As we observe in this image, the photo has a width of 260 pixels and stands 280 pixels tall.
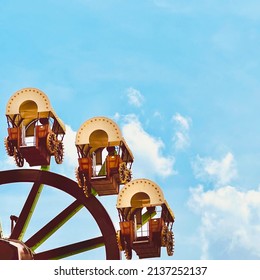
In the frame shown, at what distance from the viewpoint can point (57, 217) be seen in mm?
24891

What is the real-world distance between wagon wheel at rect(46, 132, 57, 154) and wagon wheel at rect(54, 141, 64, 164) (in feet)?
0.45

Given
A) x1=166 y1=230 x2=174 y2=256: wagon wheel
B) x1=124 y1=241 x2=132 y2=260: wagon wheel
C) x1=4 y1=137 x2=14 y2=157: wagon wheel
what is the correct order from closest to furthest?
x1=124 y1=241 x2=132 y2=260: wagon wheel → x1=166 y1=230 x2=174 y2=256: wagon wheel → x1=4 y1=137 x2=14 y2=157: wagon wheel

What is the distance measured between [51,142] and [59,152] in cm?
57

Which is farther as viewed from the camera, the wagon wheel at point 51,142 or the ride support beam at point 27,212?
the ride support beam at point 27,212

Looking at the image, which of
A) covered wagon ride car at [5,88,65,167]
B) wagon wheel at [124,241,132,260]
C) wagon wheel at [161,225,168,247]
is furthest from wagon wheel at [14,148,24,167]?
wagon wheel at [161,225,168,247]

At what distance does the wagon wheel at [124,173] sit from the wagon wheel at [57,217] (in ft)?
3.00

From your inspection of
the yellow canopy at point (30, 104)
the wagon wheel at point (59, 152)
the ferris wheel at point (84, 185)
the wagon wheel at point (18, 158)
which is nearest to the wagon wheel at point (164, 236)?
the ferris wheel at point (84, 185)

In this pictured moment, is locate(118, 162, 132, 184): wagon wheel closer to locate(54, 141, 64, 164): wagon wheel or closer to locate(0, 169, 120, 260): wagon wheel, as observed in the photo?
locate(0, 169, 120, 260): wagon wheel

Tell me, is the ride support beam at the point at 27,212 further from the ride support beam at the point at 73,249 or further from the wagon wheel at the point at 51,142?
the ride support beam at the point at 73,249

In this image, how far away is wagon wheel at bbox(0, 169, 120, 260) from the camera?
78.6 ft

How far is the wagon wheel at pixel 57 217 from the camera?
78.6 feet

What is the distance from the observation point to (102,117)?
957 inches

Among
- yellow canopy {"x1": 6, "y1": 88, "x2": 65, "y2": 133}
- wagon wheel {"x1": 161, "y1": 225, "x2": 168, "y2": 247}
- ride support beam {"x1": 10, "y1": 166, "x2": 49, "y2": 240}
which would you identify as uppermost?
yellow canopy {"x1": 6, "y1": 88, "x2": 65, "y2": 133}
